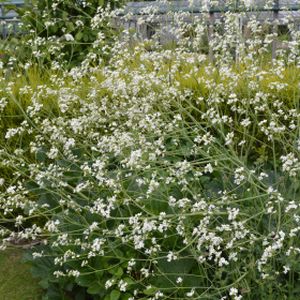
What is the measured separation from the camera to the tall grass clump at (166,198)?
2.74 metres

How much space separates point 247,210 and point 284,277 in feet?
1.23

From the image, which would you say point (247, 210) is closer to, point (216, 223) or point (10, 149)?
point (216, 223)

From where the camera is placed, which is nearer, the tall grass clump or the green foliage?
the tall grass clump

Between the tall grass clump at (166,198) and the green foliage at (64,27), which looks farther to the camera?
the green foliage at (64,27)

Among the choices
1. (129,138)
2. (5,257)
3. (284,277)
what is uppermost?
(129,138)

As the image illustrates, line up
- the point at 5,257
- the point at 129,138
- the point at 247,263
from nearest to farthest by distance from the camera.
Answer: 1. the point at 247,263
2. the point at 129,138
3. the point at 5,257

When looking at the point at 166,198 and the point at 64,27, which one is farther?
the point at 64,27

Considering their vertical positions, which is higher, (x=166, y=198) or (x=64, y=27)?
(x=64, y=27)

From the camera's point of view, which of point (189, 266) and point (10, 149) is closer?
point (189, 266)

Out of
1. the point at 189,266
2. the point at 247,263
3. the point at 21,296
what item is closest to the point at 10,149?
the point at 21,296

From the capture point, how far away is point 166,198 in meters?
3.02

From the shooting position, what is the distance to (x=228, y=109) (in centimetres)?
423

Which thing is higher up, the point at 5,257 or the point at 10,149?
the point at 10,149

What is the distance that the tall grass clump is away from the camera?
274 centimetres
